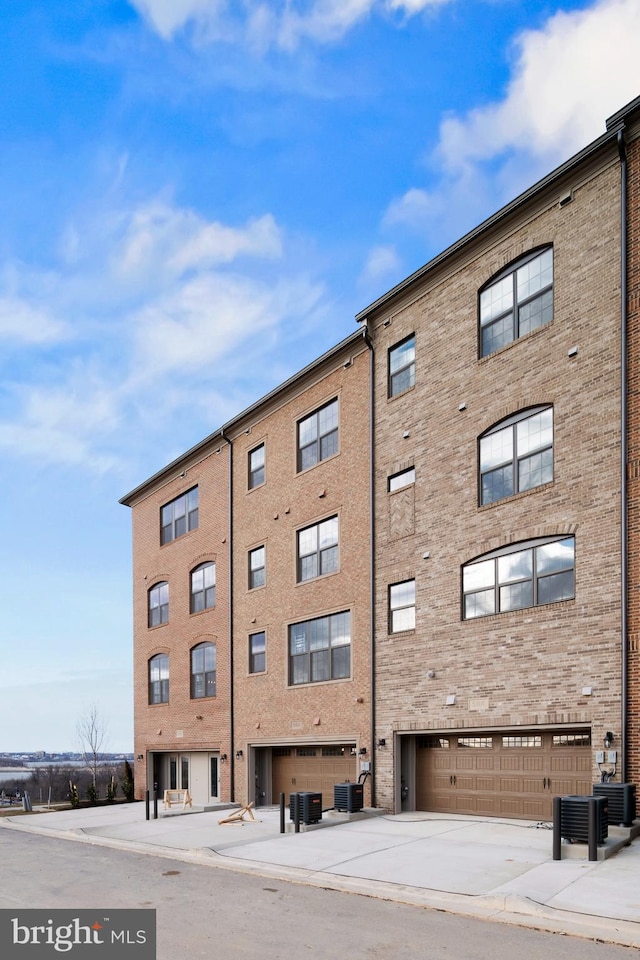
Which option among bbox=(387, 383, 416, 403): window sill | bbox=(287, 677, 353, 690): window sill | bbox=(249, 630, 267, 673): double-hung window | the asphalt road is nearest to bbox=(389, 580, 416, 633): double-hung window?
bbox=(287, 677, 353, 690): window sill

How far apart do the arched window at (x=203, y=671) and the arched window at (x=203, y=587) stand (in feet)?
4.94

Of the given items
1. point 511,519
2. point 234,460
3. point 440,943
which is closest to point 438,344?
point 511,519

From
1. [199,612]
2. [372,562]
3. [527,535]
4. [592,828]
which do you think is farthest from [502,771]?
[199,612]

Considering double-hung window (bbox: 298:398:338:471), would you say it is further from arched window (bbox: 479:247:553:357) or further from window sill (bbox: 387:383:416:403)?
arched window (bbox: 479:247:553:357)

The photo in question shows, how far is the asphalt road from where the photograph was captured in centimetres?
935

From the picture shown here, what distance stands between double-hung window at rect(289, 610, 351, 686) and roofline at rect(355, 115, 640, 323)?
8.92 meters

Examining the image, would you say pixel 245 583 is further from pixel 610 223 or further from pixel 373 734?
pixel 610 223

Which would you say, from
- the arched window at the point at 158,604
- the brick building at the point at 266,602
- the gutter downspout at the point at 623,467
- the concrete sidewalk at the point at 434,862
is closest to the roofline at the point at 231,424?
the brick building at the point at 266,602

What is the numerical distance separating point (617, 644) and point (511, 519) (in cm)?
387

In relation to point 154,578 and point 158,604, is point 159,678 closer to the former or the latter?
point 158,604

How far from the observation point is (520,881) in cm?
1230

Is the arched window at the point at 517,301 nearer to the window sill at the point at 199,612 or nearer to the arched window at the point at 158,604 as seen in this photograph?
the window sill at the point at 199,612

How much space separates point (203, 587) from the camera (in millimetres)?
31953

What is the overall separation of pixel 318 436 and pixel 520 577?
9508 millimetres
